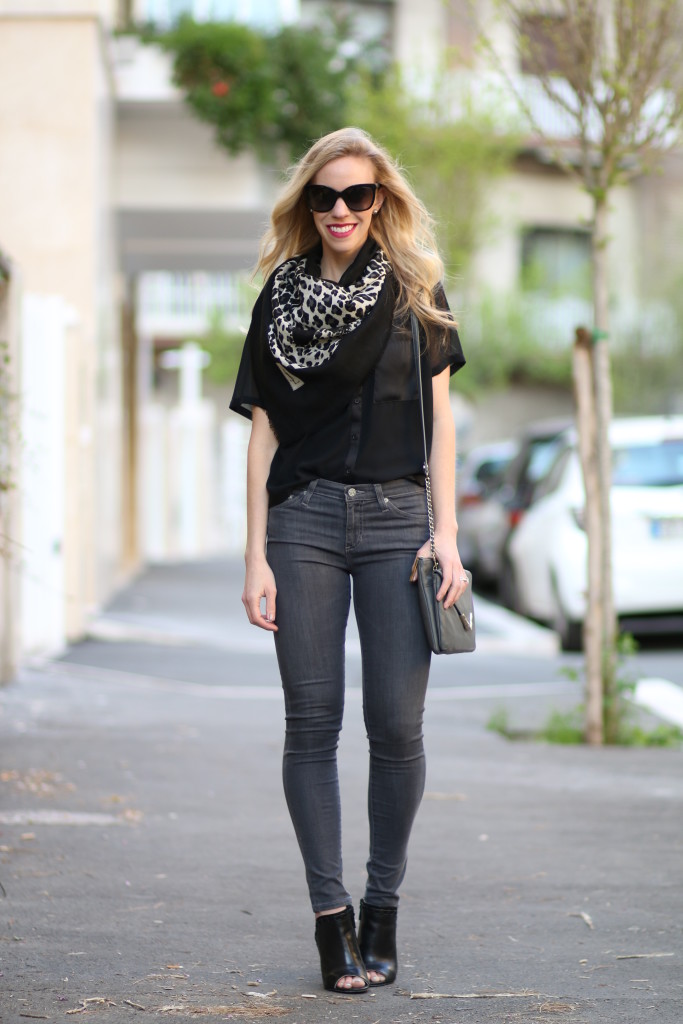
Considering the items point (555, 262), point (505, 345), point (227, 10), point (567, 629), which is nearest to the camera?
point (567, 629)

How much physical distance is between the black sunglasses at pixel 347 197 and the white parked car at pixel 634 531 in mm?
7838

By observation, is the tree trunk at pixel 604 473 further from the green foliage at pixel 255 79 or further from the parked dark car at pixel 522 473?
the green foliage at pixel 255 79

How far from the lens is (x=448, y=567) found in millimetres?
3699

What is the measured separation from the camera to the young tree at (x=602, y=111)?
7.14 meters

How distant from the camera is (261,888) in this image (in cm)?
465

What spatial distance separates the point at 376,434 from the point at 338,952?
120 centimetres

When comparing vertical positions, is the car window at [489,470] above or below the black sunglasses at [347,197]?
below

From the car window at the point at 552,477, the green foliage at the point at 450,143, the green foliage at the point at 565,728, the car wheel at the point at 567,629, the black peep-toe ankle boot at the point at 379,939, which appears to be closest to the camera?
the black peep-toe ankle boot at the point at 379,939

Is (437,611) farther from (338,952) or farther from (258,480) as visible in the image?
(338,952)

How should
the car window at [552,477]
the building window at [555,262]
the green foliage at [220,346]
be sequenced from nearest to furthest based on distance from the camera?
the car window at [552,477] → the building window at [555,262] → the green foliage at [220,346]

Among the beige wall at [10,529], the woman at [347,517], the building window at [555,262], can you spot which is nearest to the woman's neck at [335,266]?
the woman at [347,517]

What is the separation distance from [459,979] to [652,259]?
1266 inches

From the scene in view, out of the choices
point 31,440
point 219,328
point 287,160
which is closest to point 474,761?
point 31,440

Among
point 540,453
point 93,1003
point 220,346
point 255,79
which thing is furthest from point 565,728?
point 220,346
